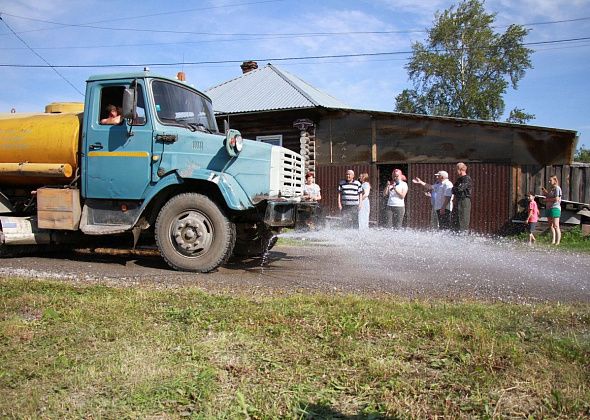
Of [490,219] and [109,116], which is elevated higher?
[109,116]

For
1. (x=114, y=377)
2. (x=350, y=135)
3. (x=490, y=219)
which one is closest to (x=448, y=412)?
(x=114, y=377)

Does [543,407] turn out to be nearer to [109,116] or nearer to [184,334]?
[184,334]

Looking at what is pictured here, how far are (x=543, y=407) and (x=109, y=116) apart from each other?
635 centimetres

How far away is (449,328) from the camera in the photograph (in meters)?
3.47

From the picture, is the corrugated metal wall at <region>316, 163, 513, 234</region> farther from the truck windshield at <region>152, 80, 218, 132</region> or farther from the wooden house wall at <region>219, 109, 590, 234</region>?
the truck windshield at <region>152, 80, 218, 132</region>

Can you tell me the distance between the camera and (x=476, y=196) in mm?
14195

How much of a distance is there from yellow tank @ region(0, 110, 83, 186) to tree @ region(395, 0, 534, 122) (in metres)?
34.1

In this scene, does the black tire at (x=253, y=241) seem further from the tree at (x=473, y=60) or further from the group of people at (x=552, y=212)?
the tree at (x=473, y=60)

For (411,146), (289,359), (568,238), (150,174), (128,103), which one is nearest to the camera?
(289,359)

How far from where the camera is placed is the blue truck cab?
6383mm

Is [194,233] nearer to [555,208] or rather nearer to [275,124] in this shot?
[555,208]

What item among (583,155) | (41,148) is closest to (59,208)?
(41,148)

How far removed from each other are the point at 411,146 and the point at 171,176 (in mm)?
→ 10173

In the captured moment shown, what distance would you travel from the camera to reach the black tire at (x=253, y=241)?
7223 mm
